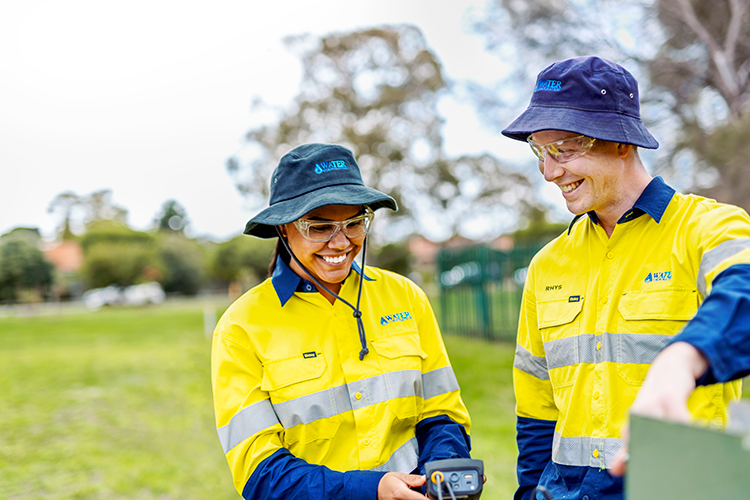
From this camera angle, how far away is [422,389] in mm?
2273

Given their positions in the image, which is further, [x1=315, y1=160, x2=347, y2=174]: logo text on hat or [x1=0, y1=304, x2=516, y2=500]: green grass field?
[x1=0, y1=304, x2=516, y2=500]: green grass field

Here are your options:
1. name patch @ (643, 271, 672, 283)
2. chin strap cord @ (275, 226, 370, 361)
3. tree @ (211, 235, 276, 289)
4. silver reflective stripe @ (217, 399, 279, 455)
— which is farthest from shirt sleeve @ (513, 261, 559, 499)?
tree @ (211, 235, 276, 289)

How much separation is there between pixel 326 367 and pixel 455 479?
0.58 m

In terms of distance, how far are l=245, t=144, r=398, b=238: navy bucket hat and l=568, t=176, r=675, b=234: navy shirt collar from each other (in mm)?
837

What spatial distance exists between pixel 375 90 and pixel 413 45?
196 cm

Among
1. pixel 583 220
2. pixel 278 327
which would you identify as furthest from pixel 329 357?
pixel 583 220

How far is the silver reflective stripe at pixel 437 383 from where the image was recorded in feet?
7.53

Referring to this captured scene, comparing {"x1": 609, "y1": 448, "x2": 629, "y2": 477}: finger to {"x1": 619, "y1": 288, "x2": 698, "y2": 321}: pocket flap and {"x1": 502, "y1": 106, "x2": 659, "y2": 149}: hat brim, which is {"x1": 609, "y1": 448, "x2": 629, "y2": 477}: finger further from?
{"x1": 502, "y1": 106, "x2": 659, "y2": 149}: hat brim

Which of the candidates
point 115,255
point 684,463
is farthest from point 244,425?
point 115,255

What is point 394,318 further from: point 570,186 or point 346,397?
point 570,186

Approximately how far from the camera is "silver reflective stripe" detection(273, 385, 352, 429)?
6.63 ft

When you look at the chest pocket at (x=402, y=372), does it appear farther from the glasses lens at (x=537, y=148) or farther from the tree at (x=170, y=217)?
the tree at (x=170, y=217)

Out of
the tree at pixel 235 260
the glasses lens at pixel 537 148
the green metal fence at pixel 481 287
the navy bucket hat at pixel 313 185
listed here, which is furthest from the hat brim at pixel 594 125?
the tree at pixel 235 260

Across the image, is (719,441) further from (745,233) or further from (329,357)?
(329,357)
